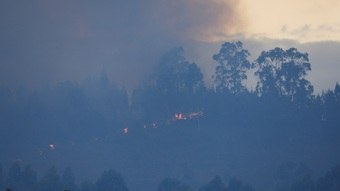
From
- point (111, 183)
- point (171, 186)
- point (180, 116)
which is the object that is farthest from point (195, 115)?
point (111, 183)

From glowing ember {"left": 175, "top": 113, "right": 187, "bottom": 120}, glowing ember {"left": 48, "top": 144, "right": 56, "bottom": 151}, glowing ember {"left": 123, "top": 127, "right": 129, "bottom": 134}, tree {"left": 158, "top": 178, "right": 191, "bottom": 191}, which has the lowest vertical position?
tree {"left": 158, "top": 178, "right": 191, "bottom": 191}

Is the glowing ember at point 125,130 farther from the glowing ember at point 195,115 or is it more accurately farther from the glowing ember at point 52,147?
the glowing ember at point 52,147

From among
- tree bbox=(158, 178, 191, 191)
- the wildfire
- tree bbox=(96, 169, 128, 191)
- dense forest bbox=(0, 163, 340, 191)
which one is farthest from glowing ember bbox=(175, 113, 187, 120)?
tree bbox=(96, 169, 128, 191)

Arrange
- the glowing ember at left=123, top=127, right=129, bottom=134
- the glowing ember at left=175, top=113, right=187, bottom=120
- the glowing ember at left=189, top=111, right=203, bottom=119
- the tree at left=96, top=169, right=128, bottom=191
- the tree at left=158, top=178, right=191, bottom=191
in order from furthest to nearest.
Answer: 1. the glowing ember at left=189, top=111, right=203, bottom=119
2. the glowing ember at left=175, top=113, right=187, bottom=120
3. the glowing ember at left=123, top=127, right=129, bottom=134
4. the tree at left=158, top=178, right=191, bottom=191
5. the tree at left=96, top=169, right=128, bottom=191

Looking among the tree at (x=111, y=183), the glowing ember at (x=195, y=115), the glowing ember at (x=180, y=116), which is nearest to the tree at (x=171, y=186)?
the tree at (x=111, y=183)

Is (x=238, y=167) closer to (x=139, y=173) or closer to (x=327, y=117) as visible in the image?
(x=139, y=173)

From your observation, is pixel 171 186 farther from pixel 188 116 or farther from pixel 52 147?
pixel 188 116

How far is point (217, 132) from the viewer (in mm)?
112562

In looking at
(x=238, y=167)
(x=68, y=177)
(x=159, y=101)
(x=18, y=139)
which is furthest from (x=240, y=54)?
(x=68, y=177)

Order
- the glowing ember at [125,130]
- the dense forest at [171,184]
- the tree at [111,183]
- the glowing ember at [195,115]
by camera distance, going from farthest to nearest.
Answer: the glowing ember at [195,115], the glowing ember at [125,130], the tree at [111,183], the dense forest at [171,184]

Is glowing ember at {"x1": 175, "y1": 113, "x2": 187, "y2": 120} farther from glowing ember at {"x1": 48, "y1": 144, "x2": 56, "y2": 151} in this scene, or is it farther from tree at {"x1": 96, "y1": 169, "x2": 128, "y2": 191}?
tree at {"x1": 96, "y1": 169, "x2": 128, "y2": 191}

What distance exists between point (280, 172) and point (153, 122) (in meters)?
34.3

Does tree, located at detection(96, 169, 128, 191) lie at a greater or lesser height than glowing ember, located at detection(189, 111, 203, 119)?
lesser

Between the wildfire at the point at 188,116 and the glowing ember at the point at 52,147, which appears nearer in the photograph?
the glowing ember at the point at 52,147
